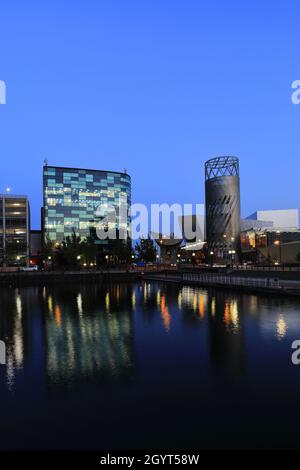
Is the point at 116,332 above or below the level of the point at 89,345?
below

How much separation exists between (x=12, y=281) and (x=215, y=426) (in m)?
81.9

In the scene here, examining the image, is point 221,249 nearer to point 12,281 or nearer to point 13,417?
point 12,281

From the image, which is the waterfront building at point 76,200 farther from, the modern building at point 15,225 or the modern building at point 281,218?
the modern building at point 281,218

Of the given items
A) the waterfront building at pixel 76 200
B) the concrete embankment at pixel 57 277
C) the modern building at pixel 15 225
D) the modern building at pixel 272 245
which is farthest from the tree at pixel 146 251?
the concrete embankment at pixel 57 277

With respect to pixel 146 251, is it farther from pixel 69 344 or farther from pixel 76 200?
pixel 69 344

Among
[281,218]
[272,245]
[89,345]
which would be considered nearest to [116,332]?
[89,345]

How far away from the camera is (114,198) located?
192 metres

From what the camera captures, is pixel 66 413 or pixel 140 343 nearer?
pixel 66 413

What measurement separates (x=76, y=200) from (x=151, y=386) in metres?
170

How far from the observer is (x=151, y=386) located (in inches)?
544

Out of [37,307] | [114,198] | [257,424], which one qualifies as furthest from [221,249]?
[257,424]

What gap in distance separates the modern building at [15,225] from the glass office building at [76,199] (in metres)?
19.5

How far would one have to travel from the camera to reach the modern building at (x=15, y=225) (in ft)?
482
